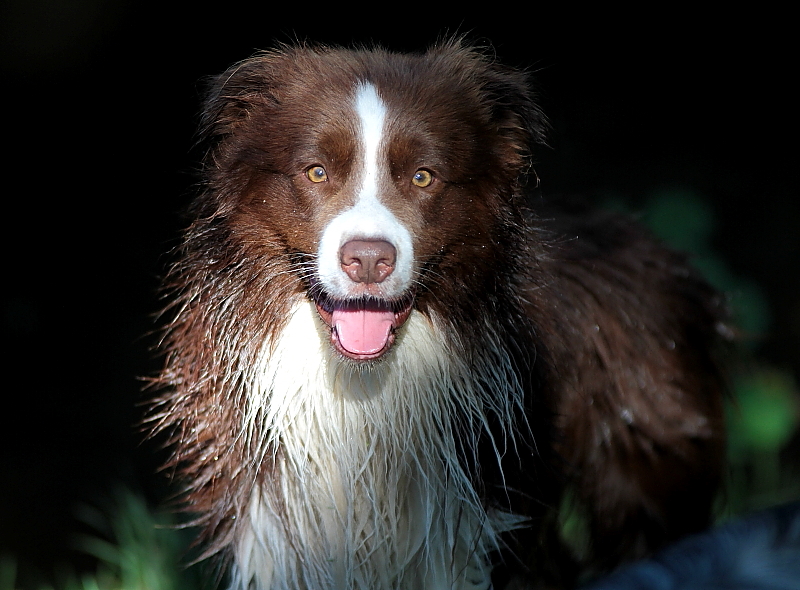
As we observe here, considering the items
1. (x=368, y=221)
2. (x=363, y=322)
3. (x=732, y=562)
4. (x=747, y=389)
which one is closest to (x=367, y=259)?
(x=368, y=221)

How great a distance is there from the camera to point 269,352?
274 cm

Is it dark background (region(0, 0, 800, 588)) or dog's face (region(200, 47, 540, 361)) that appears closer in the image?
dog's face (region(200, 47, 540, 361))

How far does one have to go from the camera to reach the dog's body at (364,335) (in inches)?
104

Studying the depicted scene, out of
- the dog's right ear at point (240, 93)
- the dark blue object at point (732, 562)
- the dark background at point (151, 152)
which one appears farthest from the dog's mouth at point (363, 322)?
the dark background at point (151, 152)

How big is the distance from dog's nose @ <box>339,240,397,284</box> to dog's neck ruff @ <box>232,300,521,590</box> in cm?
32

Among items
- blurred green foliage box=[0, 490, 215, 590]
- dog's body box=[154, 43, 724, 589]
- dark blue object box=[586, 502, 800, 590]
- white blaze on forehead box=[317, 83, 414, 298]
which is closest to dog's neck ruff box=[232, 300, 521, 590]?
dog's body box=[154, 43, 724, 589]

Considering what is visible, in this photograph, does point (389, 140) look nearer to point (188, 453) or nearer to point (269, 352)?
point (269, 352)

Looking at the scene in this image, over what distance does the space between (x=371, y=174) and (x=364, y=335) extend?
0.43 metres

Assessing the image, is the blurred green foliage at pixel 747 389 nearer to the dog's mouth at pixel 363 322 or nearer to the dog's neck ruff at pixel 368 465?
the dog's neck ruff at pixel 368 465

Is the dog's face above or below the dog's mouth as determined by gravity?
above

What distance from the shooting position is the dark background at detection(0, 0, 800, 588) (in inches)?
163

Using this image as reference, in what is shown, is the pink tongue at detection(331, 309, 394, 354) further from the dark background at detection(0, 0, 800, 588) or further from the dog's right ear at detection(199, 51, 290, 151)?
the dark background at detection(0, 0, 800, 588)

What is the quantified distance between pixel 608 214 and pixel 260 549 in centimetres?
183

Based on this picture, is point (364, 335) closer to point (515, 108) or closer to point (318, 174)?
point (318, 174)
